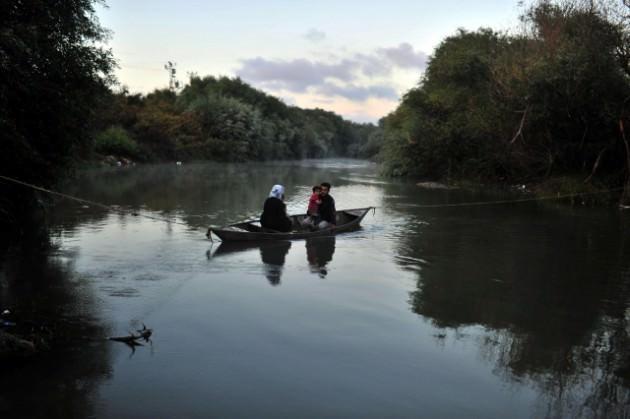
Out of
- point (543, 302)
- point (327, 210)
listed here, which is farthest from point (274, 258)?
point (543, 302)

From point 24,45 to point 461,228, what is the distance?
44.3 ft

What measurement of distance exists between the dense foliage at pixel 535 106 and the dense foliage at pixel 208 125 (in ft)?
87.9

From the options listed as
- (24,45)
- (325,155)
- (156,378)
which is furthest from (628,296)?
(325,155)

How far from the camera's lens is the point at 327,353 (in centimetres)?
723

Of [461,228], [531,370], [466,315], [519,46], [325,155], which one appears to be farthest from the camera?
[325,155]

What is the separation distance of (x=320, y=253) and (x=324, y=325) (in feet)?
19.0

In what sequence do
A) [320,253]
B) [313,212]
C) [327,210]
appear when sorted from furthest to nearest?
[313,212]
[327,210]
[320,253]

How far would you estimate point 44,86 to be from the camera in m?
12.6

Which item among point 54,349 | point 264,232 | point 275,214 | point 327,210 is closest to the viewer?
point 54,349

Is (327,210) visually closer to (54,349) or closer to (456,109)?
(54,349)

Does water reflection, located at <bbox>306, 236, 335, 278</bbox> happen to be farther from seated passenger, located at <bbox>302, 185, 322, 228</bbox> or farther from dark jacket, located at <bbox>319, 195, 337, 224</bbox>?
seated passenger, located at <bbox>302, 185, 322, 228</bbox>

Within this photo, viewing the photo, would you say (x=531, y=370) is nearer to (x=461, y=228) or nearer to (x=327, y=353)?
(x=327, y=353)

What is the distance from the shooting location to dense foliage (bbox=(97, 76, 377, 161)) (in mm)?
68375

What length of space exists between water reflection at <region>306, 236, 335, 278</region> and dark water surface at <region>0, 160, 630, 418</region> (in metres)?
0.06
